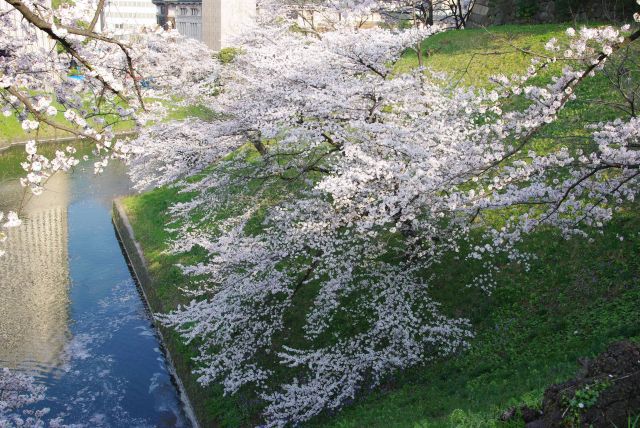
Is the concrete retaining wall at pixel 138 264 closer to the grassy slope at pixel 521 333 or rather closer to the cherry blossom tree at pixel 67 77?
the grassy slope at pixel 521 333

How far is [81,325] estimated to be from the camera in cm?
1694

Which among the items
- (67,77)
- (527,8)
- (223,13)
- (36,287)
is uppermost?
(223,13)

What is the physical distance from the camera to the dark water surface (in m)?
13.6

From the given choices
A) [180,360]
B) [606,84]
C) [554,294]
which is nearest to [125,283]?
[180,360]

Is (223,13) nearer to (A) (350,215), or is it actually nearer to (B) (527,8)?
(B) (527,8)

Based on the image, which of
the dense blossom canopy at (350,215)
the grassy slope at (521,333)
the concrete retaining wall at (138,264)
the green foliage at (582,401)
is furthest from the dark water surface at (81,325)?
the green foliage at (582,401)

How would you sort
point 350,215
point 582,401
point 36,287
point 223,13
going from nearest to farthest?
point 582,401
point 350,215
point 36,287
point 223,13

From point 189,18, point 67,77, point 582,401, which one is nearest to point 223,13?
point 189,18

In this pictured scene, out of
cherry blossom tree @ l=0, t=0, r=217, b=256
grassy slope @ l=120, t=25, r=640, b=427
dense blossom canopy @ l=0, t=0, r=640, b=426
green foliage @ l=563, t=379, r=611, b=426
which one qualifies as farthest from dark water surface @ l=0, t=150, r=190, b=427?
green foliage @ l=563, t=379, r=611, b=426

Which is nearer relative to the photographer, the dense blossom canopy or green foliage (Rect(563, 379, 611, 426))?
green foliage (Rect(563, 379, 611, 426))

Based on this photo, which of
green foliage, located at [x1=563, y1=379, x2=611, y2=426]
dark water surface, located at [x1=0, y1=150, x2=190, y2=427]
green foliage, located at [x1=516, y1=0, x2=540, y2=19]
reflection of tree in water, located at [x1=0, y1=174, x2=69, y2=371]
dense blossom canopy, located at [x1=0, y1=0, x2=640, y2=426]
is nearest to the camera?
green foliage, located at [x1=563, y1=379, x2=611, y2=426]

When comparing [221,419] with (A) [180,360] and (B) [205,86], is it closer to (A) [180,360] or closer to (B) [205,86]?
(A) [180,360]

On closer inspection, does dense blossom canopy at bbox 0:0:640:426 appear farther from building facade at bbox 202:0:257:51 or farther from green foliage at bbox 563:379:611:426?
building facade at bbox 202:0:257:51

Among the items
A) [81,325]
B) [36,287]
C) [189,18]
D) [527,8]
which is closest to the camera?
[81,325]
